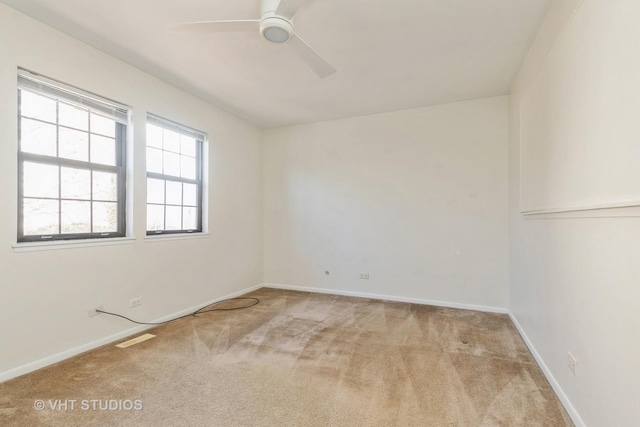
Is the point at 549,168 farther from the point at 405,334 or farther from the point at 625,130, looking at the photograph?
the point at 405,334

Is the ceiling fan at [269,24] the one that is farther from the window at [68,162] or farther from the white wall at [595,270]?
the white wall at [595,270]

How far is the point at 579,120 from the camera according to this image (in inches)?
66.2

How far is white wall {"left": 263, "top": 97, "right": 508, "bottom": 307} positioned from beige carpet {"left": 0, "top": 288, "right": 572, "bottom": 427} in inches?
36.4

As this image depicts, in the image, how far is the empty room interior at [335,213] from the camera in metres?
1.69

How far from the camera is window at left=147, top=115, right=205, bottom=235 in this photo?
3324 mm

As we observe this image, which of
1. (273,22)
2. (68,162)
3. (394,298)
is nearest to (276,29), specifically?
(273,22)

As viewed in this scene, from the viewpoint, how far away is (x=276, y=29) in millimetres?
1889

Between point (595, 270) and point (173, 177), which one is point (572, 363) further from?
point (173, 177)

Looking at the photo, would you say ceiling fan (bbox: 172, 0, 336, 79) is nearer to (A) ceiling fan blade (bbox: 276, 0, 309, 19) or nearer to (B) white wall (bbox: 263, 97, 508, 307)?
(A) ceiling fan blade (bbox: 276, 0, 309, 19)

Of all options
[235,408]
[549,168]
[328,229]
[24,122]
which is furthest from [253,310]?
[549,168]

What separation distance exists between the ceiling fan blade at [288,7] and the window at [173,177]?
7.13 feet

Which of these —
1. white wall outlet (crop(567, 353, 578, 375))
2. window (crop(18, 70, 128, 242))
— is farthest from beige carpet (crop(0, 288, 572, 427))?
window (crop(18, 70, 128, 242))

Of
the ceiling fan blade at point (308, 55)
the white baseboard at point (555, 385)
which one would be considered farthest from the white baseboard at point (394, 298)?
the ceiling fan blade at point (308, 55)

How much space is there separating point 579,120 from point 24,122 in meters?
3.91
